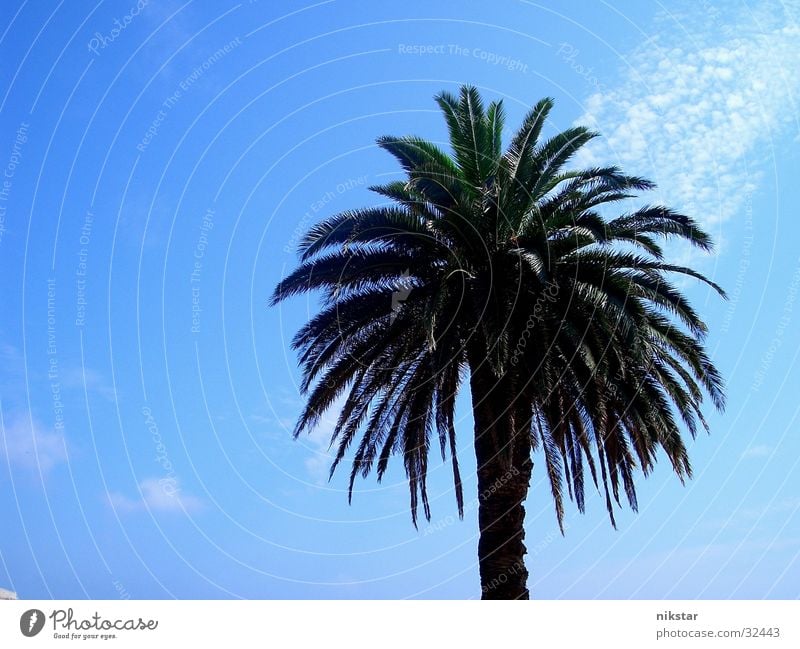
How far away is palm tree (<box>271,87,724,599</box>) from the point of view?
17844 millimetres

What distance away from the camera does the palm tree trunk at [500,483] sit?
17766mm

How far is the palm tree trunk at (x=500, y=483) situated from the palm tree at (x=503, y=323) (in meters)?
0.03

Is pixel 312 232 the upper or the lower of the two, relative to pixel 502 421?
upper

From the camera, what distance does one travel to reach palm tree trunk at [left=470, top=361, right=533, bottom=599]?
17.8 metres

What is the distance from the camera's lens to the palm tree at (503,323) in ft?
58.5

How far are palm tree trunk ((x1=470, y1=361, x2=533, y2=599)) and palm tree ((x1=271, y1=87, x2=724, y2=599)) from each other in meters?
0.03

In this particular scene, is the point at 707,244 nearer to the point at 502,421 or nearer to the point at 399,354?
the point at 502,421

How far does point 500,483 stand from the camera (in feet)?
59.5

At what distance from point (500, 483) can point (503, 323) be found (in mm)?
3385
